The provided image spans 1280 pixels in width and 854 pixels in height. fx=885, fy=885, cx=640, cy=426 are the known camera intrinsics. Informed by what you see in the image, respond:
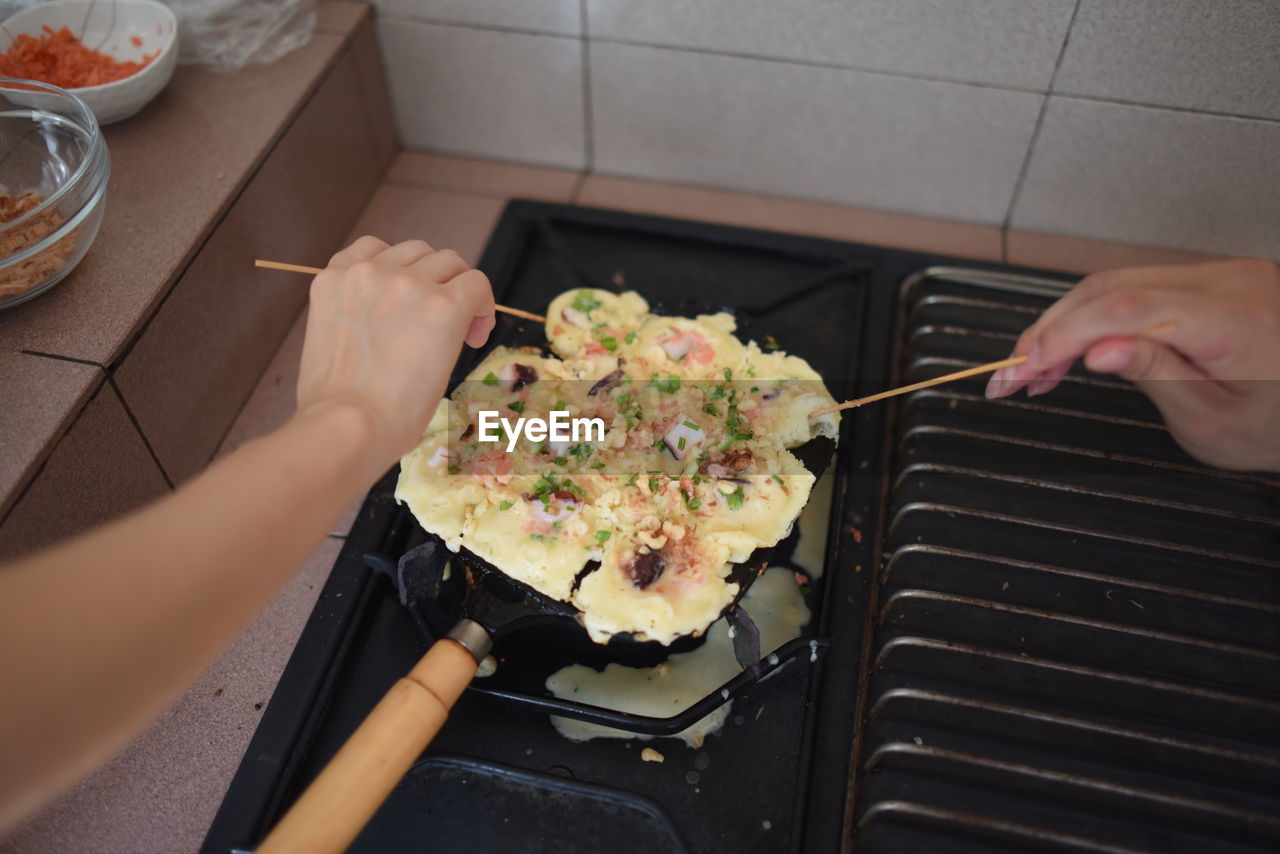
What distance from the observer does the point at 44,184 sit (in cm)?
112

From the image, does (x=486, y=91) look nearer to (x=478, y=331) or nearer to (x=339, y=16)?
(x=339, y=16)

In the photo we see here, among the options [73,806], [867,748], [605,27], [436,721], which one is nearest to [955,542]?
[867,748]

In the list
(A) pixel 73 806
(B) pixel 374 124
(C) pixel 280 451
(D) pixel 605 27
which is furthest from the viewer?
(B) pixel 374 124

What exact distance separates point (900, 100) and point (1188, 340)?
2.24 ft

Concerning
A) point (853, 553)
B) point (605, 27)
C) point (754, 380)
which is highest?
point (605, 27)

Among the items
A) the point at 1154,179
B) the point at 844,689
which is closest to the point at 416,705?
the point at 844,689

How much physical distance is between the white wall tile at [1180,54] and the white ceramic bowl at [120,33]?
50.3 inches

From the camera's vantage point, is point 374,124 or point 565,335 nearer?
point 565,335

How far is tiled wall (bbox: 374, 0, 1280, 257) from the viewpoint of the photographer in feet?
4.16

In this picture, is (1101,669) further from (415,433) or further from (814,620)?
(415,433)

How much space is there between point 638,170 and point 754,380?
0.62 metres

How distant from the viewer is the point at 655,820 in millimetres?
937
